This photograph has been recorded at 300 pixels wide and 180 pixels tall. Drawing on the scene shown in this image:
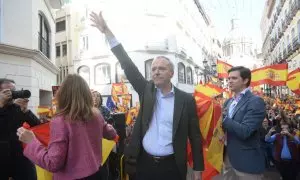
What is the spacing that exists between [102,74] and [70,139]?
102ft

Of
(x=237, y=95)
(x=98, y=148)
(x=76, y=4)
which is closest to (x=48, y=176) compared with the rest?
(x=98, y=148)

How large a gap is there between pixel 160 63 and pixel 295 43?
1021 inches

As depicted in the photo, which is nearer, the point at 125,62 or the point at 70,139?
the point at 70,139

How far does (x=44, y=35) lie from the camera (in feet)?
55.8

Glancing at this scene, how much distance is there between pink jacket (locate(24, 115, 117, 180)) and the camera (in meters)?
2.71

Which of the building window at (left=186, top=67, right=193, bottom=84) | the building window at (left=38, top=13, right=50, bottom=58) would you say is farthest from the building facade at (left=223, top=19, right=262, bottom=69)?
the building window at (left=38, top=13, right=50, bottom=58)

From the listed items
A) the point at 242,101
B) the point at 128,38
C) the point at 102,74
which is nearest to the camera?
the point at 242,101

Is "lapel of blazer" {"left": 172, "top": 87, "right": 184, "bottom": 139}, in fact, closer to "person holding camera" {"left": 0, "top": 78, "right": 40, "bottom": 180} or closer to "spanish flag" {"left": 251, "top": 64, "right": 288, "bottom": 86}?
"person holding camera" {"left": 0, "top": 78, "right": 40, "bottom": 180}

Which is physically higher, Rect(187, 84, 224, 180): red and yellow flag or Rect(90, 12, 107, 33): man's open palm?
Rect(90, 12, 107, 33): man's open palm

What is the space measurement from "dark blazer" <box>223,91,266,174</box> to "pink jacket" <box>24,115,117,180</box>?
1455 millimetres

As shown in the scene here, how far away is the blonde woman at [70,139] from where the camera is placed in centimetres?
272

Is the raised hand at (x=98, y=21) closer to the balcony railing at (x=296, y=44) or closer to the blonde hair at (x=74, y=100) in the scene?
the blonde hair at (x=74, y=100)

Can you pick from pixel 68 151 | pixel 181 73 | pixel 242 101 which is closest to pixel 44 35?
pixel 242 101

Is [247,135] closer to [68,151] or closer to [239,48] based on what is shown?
[68,151]
